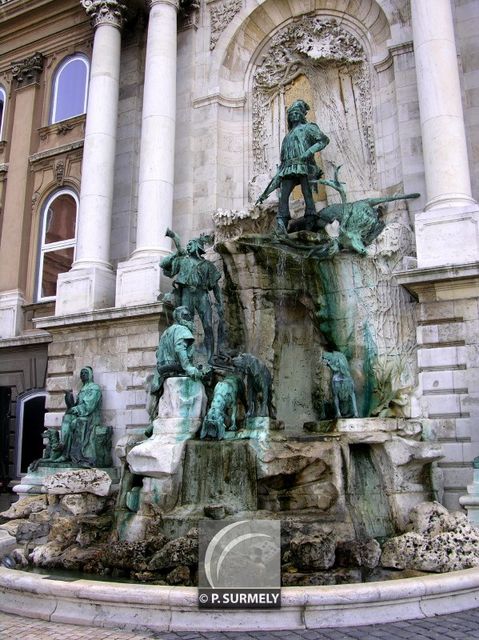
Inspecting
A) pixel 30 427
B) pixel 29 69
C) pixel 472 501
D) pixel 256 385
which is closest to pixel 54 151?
pixel 29 69

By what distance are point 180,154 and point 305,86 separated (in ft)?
11.8

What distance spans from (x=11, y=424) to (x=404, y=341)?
10.7 m

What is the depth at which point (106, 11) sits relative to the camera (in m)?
16.4

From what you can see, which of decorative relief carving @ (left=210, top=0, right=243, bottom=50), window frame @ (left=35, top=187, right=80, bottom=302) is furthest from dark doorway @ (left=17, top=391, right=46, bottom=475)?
decorative relief carving @ (left=210, top=0, right=243, bottom=50)

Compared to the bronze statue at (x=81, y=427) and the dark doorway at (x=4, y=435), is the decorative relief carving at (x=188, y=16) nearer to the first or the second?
the bronze statue at (x=81, y=427)

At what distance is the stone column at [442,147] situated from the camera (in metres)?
11.0

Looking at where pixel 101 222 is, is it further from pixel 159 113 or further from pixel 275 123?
pixel 275 123

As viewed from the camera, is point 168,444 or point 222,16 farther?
point 222,16

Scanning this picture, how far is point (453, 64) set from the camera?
Result: 1241cm

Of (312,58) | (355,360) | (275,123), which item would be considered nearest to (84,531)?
(355,360)

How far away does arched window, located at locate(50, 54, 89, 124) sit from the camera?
1898 centimetres

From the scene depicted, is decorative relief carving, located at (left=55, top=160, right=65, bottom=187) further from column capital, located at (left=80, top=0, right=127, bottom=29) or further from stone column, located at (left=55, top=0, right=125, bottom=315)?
column capital, located at (left=80, top=0, right=127, bottom=29)

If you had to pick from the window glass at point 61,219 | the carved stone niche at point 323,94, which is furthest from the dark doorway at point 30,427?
the carved stone niche at point 323,94

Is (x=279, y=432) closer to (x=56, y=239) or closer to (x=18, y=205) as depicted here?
(x=56, y=239)
